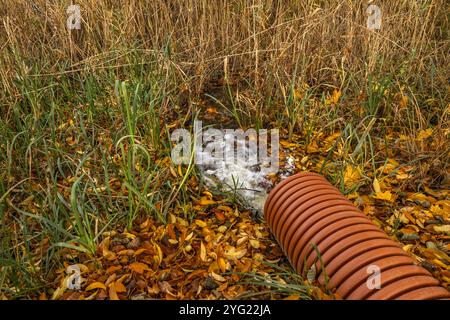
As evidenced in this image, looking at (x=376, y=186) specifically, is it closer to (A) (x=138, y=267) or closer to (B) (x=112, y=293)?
(A) (x=138, y=267)

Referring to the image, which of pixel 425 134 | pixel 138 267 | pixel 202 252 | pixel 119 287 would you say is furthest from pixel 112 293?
pixel 425 134

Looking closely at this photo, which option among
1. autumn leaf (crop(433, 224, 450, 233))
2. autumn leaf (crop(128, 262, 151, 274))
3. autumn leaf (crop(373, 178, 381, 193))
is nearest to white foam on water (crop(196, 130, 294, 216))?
autumn leaf (crop(373, 178, 381, 193))

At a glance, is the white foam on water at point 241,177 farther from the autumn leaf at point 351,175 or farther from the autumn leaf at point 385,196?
the autumn leaf at point 385,196

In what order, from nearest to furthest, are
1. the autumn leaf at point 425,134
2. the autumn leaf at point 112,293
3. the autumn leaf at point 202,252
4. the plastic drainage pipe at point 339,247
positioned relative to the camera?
1. the plastic drainage pipe at point 339,247
2. the autumn leaf at point 112,293
3. the autumn leaf at point 202,252
4. the autumn leaf at point 425,134

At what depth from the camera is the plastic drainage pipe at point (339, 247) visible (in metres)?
1.43

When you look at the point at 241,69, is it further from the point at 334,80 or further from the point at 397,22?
the point at 397,22

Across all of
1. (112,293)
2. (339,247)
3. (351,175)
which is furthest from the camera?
(351,175)

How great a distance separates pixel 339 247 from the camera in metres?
1.64

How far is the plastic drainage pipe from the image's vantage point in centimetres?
143

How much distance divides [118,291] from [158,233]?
0.42 m

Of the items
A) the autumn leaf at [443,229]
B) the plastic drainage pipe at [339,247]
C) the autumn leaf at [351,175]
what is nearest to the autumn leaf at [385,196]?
the autumn leaf at [351,175]

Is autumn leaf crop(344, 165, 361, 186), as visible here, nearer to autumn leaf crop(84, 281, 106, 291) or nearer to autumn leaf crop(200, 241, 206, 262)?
autumn leaf crop(200, 241, 206, 262)

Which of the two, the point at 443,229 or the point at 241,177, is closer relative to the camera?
the point at 443,229
